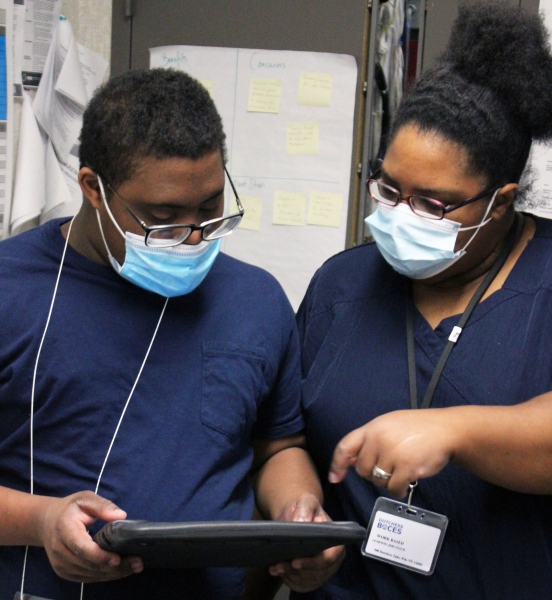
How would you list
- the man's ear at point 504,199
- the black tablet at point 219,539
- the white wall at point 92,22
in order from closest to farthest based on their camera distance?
1. the black tablet at point 219,539
2. the man's ear at point 504,199
3. the white wall at point 92,22

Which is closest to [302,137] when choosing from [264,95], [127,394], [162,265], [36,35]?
[264,95]

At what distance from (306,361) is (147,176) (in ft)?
1.52

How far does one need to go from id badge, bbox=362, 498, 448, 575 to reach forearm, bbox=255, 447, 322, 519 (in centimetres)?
11

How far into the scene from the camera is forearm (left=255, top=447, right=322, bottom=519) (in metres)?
1.25

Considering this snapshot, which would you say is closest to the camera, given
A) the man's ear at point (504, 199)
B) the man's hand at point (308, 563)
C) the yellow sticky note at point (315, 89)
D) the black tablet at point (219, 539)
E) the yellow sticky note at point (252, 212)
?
the black tablet at point (219, 539)

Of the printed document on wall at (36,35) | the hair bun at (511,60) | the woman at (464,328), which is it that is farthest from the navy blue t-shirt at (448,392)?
the printed document on wall at (36,35)

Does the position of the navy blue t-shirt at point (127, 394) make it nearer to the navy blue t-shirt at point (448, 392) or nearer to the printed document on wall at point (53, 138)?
the navy blue t-shirt at point (448, 392)

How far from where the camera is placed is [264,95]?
2.31 metres

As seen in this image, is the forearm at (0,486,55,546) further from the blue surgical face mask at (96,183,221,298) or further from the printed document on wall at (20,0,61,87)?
the printed document on wall at (20,0,61,87)

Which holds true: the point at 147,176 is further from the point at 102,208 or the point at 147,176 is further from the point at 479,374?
the point at 479,374

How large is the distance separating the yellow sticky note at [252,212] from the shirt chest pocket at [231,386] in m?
1.14

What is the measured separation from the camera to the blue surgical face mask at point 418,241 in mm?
1212

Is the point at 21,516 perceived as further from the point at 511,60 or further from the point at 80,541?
the point at 511,60

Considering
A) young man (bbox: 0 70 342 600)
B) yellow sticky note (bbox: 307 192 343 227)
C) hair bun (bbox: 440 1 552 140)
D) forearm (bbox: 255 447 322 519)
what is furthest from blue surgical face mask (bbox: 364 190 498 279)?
yellow sticky note (bbox: 307 192 343 227)
